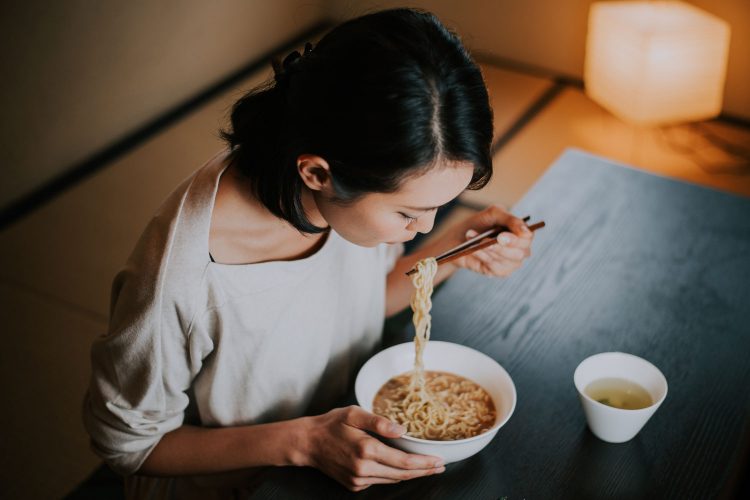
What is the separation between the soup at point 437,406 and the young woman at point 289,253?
109 millimetres

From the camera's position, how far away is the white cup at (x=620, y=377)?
1.30 metres

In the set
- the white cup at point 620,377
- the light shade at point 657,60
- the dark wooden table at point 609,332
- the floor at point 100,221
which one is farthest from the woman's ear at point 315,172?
the light shade at point 657,60

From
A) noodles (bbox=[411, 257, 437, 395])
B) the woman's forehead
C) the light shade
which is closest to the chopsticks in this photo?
noodles (bbox=[411, 257, 437, 395])

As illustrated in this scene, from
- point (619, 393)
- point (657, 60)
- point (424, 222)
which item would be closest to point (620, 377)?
point (619, 393)

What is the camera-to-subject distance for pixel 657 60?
3.52 meters

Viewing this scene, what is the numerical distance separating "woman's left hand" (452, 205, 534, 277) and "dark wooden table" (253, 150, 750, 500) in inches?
2.6

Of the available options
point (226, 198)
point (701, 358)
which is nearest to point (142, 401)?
point (226, 198)

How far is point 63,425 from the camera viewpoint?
255 centimetres

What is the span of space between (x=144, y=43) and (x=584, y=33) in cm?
239

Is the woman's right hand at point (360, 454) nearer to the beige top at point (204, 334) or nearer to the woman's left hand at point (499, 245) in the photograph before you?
the beige top at point (204, 334)

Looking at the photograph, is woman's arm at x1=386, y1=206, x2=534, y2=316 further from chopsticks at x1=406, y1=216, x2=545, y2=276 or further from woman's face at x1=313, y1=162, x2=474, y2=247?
woman's face at x1=313, y1=162, x2=474, y2=247

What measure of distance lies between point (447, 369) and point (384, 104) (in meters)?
0.58

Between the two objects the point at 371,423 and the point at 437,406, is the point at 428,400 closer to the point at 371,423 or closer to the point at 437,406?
the point at 437,406

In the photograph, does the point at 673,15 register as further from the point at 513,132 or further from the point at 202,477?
the point at 202,477
